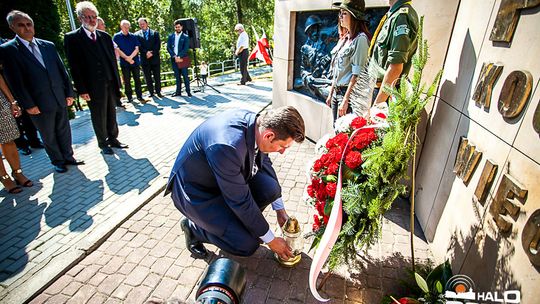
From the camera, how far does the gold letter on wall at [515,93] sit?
61.5 inches

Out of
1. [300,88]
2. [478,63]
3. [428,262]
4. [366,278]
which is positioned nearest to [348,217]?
[366,278]

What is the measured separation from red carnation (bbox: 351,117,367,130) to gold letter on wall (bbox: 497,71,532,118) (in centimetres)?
84

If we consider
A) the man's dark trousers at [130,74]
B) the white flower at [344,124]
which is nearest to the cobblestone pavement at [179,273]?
the white flower at [344,124]

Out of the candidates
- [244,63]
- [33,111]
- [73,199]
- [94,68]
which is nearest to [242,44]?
[244,63]

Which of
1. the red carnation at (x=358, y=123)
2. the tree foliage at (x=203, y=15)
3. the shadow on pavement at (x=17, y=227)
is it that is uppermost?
the tree foliage at (x=203, y=15)

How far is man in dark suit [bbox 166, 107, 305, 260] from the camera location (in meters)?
2.11

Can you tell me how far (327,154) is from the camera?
2.23m

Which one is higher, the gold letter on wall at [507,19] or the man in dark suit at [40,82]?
the gold letter on wall at [507,19]

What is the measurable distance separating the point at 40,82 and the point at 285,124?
13.5 ft

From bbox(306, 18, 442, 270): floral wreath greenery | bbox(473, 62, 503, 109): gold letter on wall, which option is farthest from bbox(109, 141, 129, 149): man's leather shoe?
bbox(473, 62, 503, 109): gold letter on wall

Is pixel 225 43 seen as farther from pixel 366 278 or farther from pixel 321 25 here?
pixel 366 278

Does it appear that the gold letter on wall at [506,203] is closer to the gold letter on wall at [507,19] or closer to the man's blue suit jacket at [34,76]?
the gold letter on wall at [507,19]

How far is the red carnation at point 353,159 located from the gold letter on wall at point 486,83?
950mm

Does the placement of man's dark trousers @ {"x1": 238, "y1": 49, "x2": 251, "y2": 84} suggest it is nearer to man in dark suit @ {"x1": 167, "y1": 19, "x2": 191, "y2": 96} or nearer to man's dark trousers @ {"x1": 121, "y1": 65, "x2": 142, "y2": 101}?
man in dark suit @ {"x1": 167, "y1": 19, "x2": 191, "y2": 96}
